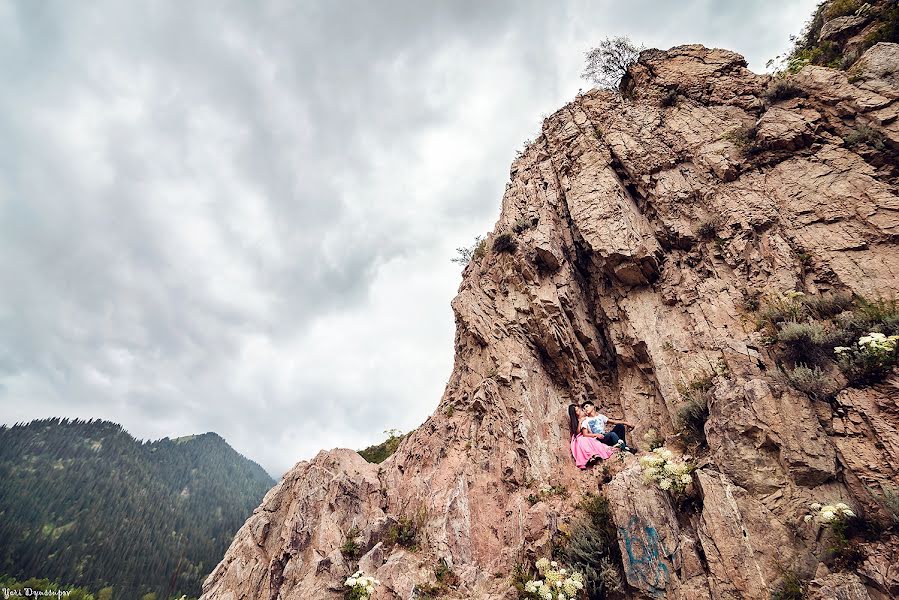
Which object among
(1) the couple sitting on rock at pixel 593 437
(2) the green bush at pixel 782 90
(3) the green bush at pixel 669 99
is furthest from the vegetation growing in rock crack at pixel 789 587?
(3) the green bush at pixel 669 99

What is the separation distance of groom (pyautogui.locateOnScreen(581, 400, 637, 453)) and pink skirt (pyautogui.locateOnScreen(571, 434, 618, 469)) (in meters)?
0.26

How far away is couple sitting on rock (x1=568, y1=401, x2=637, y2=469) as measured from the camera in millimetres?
11828

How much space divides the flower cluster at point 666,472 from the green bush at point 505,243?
11.1m

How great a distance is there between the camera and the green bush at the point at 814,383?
8297 mm

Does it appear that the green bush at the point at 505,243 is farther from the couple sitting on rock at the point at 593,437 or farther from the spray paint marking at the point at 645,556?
the spray paint marking at the point at 645,556

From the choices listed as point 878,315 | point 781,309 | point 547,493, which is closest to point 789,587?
point 547,493

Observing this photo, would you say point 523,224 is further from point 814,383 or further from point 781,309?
point 814,383

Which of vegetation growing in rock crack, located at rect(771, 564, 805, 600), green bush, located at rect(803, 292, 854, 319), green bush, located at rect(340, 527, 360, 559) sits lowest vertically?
vegetation growing in rock crack, located at rect(771, 564, 805, 600)

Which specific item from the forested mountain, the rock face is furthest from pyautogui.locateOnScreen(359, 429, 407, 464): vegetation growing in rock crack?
the forested mountain

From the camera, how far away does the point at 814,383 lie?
845cm

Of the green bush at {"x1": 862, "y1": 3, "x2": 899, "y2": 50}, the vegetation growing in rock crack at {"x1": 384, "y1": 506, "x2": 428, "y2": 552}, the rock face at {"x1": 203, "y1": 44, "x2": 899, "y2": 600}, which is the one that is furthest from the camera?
the green bush at {"x1": 862, "y1": 3, "x2": 899, "y2": 50}

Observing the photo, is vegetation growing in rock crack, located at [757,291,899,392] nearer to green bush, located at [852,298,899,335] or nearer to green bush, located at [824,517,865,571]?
green bush, located at [852,298,899,335]

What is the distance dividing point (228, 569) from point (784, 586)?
16456 millimetres

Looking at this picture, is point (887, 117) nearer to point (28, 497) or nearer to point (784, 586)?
point (784, 586)
